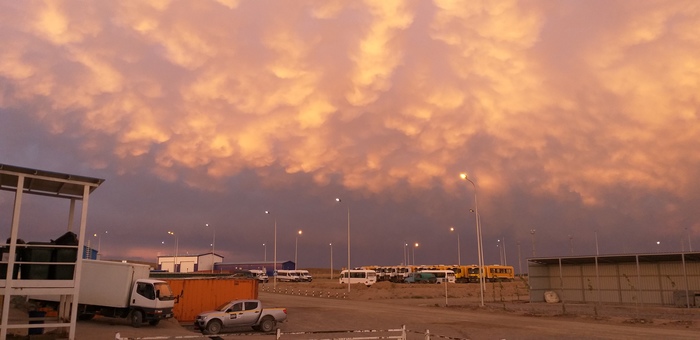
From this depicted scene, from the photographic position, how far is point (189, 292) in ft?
112

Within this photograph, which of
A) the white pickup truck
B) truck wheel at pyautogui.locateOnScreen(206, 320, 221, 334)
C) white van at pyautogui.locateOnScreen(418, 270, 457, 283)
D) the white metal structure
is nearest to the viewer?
the white metal structure

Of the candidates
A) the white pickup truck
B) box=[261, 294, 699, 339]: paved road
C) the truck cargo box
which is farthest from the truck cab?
box=[261, 294, 699, 339]: paved road

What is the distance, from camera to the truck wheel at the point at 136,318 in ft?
91.9

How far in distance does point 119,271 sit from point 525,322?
24.7 meters

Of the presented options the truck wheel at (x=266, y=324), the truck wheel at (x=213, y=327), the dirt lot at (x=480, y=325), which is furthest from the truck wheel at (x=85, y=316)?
the truck wheel at (x=266, y=324)

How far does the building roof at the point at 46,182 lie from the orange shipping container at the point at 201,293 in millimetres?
13762

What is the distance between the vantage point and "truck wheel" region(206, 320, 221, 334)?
2659 centimetres

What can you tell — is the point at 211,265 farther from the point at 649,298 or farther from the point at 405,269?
the point at 649,298

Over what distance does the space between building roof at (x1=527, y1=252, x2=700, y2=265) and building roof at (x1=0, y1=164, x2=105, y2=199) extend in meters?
44.6

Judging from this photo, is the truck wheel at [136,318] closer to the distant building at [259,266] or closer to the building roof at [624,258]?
the building roof at [624,258]

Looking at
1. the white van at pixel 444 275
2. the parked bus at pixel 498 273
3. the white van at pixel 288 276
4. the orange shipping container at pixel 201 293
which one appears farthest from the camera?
the white van at pixel 288 276

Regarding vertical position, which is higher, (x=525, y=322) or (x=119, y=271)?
(x=119, y=271)

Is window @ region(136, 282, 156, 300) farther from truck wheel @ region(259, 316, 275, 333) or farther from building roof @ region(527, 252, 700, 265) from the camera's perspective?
building roof @ region(527, 252, 700, 265)

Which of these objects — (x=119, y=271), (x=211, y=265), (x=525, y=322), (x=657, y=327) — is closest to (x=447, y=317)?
(x=525, y=322)
